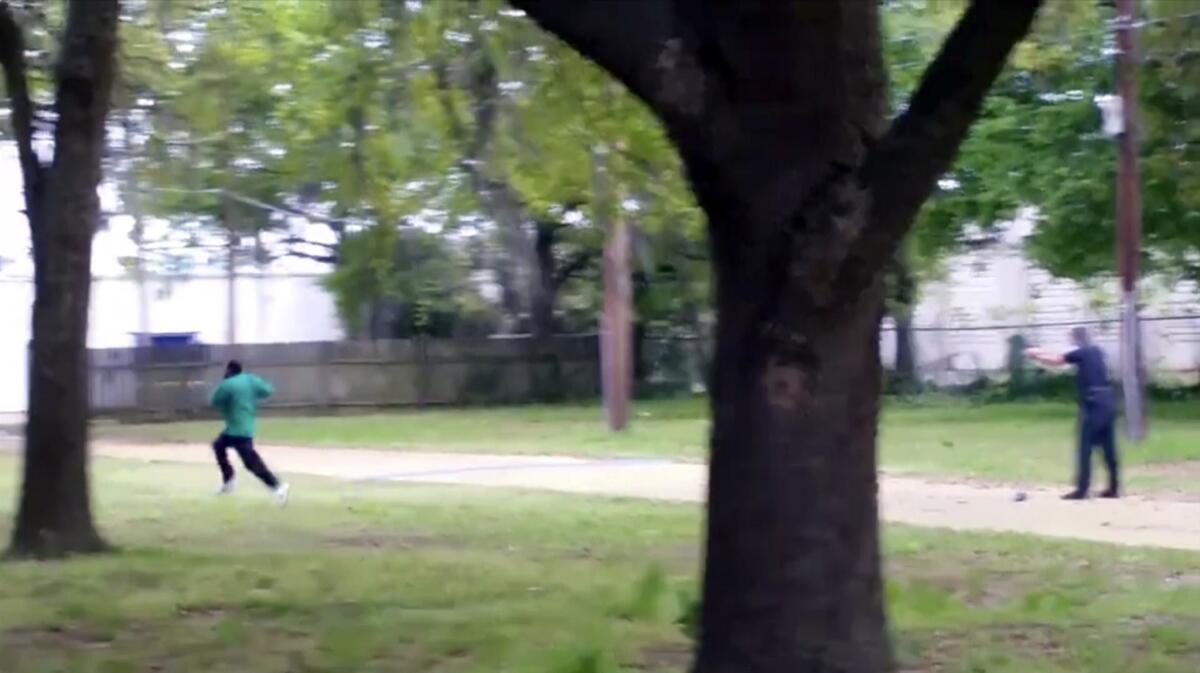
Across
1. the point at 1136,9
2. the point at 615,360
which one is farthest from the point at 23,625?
the point at 615,360

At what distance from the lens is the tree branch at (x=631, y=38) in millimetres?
7285

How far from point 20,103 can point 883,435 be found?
58.7 feet

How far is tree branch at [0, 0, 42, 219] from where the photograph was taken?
13961 millimetres

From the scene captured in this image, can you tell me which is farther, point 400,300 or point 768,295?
point 400,300

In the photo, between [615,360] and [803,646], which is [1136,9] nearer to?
[615,360]

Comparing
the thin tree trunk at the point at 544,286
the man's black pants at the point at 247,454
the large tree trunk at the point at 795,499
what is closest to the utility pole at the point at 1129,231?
the man's black pants at the point at 247,454

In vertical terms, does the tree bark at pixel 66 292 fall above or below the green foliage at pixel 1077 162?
below

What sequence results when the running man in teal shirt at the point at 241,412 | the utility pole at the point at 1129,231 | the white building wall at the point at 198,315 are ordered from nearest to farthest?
1. the running man in teal shirt at the point at 241,412
2. the utility pole at the point at 1129,231
3. the white building wall at the point at 198,315

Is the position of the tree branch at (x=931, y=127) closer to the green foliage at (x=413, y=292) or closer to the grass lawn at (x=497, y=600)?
the grass lawn at (x=497, y=600)

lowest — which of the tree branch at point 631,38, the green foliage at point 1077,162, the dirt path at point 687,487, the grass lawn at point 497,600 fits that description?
the grass lawn at point 497,600

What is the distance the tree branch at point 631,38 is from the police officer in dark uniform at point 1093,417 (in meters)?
11.6

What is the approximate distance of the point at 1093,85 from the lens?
98.2 feet

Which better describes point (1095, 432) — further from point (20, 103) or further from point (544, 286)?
point (544, 286)

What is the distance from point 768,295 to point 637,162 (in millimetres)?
7756
